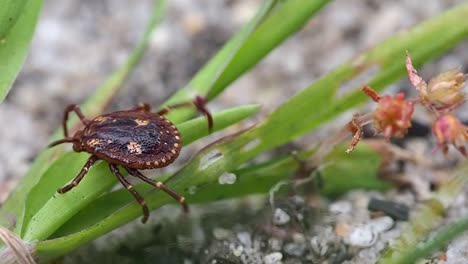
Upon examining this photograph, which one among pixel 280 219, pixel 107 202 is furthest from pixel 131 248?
pixel 280 219

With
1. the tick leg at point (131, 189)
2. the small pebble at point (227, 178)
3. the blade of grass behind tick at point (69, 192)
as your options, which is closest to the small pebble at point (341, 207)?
the small pebble at point (227, 178)

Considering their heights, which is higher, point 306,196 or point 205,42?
point 205,42

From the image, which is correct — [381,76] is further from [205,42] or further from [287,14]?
[205,42]

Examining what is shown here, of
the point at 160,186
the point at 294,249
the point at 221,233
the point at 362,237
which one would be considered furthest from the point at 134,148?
the point at 362,237

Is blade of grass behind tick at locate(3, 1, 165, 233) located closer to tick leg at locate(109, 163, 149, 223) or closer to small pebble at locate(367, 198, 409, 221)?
tick leg at locate(109, 163, 149, 223)

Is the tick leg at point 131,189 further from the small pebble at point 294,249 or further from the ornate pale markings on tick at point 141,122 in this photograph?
the small pebble at point 294,249

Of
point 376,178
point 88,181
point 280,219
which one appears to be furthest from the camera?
point 376,178
